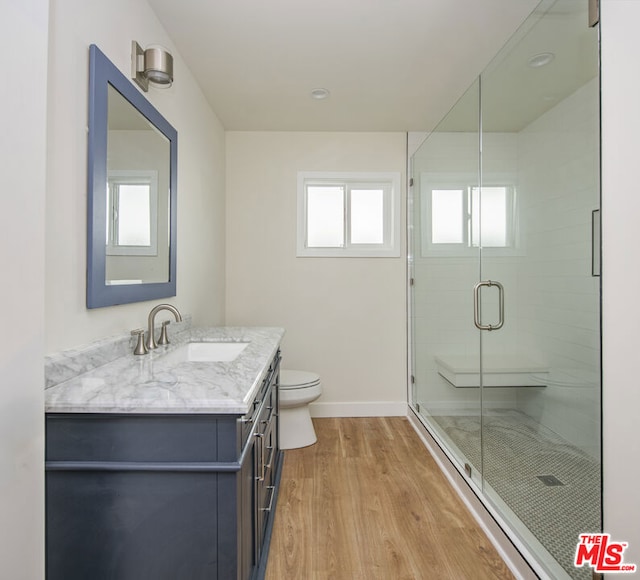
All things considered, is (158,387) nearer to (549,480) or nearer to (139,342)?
(139,342)

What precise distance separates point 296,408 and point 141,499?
177 cm

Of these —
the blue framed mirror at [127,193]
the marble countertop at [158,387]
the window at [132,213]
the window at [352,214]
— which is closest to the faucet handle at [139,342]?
the marble countertop at [158,387]

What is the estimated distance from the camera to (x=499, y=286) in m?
2.00

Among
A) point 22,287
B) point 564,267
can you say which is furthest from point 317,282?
point 22,287

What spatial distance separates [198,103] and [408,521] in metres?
2.72

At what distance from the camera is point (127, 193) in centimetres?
166

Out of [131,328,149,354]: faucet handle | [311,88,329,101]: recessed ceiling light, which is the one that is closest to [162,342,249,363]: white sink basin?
[131,328,149,354]: faucet handle

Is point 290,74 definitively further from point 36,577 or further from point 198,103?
point 36,577

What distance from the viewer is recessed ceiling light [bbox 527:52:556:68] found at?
5.12 feet

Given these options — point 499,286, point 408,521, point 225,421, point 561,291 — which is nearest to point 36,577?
point 225,421

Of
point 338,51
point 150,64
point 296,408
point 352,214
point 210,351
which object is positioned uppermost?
point 338,51

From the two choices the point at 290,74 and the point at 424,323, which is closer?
the point at 290,74

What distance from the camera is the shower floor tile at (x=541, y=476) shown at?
53.4 inches

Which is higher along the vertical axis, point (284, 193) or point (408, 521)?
point (284, 193)
